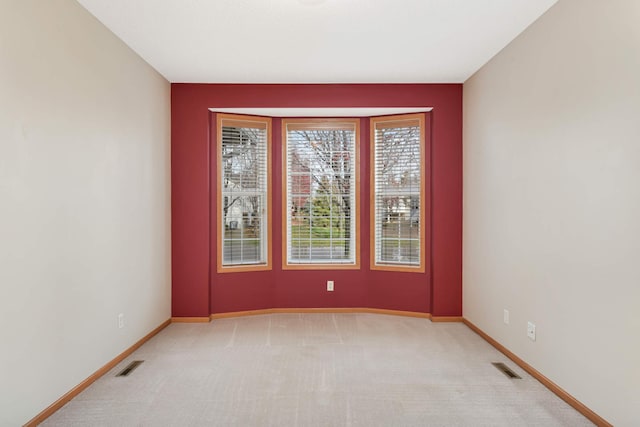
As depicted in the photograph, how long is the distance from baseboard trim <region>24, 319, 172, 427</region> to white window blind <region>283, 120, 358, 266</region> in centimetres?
179

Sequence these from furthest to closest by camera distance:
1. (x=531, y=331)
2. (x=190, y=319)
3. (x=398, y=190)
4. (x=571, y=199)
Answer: (x=398, y=190) < (x=190, y=319) < (x=531, y=331) < (x=571, y=199)

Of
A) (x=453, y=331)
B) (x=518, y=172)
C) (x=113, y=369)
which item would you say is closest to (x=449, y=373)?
(x=453, y=331)

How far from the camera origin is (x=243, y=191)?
14.5ft

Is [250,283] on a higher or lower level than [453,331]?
higher

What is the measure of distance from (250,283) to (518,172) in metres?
3.01

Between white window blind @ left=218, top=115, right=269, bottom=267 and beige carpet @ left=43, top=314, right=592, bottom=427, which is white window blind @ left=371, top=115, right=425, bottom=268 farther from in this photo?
white window blind @ left=218, top=115, right=269, bottom=267

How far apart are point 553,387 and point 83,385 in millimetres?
3227

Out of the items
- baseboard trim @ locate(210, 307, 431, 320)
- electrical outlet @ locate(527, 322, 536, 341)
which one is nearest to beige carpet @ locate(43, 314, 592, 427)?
electrical outlet @ locate(527, 322, 536, 341)

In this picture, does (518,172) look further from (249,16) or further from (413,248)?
(249,16)

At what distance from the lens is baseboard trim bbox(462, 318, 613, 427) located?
86.2 inches

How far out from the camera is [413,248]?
4.35 meters

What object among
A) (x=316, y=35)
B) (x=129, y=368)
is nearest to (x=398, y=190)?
(x=316, y=35)

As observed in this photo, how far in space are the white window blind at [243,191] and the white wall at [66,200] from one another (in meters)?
0.91

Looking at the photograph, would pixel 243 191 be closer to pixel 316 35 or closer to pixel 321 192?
pixel 321 192
